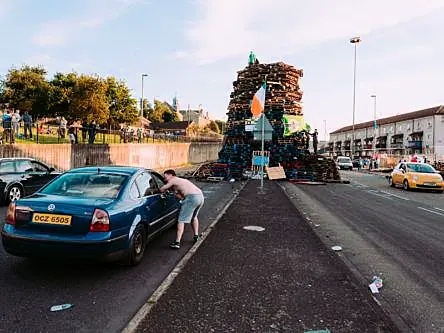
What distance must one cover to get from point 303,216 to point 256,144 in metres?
15.0

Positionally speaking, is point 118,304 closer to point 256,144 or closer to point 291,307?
point 291,307

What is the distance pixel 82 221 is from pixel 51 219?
1.35 feet

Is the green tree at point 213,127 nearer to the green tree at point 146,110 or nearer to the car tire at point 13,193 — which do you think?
the green tree at point 146,110

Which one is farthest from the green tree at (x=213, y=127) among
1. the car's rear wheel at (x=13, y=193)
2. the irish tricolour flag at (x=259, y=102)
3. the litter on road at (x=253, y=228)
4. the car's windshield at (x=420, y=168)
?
the litter on road at (x=253, y=228)

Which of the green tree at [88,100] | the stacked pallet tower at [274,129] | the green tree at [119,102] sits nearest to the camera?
the stacked pallet tower at [274,129]

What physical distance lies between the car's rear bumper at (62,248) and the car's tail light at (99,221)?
0.16 meters

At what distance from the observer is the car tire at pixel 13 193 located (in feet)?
35.4

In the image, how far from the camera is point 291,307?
4031mm

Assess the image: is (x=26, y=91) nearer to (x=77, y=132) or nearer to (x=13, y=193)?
(x=77, y=132)

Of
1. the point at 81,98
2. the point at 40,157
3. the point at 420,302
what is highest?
the point at 81,98

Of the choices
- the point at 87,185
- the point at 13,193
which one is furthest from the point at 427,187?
the point at 13,193

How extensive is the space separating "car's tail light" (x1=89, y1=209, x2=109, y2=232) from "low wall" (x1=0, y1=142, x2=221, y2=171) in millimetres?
15645

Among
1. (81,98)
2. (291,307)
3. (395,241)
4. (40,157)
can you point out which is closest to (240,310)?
(291,307)

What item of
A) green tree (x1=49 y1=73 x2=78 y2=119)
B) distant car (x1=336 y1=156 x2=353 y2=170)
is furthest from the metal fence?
distant car (x1=336 y1=156 x2=353 y2=170)
